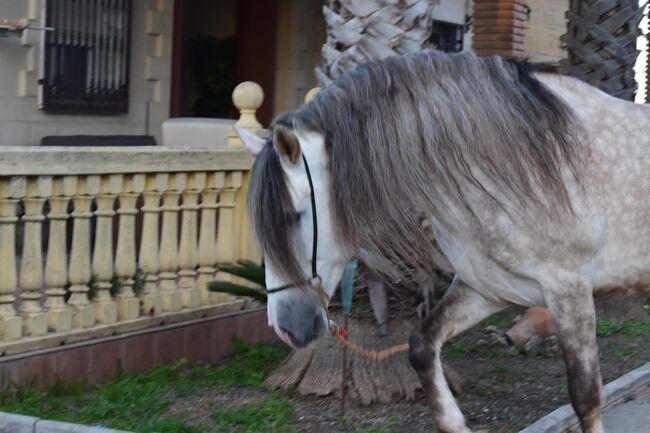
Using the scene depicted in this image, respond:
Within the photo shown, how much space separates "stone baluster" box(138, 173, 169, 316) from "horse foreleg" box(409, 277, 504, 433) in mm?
2023

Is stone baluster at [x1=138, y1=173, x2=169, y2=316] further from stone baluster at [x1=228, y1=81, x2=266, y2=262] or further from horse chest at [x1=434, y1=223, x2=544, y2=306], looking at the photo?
horse chest at [x1=434, y1=223, x2=544, y2=306]

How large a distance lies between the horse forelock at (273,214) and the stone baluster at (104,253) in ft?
6.24

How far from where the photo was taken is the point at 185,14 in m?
11.9

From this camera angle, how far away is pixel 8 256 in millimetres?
5289

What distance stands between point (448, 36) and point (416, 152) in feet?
33.4

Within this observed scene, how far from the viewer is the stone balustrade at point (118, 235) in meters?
5.30

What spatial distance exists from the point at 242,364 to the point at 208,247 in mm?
771

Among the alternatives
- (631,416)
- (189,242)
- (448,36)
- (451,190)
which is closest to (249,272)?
(189,242)

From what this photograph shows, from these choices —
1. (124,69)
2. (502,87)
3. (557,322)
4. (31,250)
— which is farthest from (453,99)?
(124,69)

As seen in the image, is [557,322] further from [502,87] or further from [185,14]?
[185,14]

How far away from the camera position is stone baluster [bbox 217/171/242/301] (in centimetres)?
657

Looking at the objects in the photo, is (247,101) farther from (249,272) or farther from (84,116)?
(84,116)

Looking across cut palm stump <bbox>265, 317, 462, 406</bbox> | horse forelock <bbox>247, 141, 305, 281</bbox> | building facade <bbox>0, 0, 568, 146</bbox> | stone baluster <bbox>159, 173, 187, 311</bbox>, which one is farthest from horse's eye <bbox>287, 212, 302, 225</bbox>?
building facade <bbox>0, 0, 568, 146</bbox>

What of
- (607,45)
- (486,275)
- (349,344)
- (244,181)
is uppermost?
(607,45)
